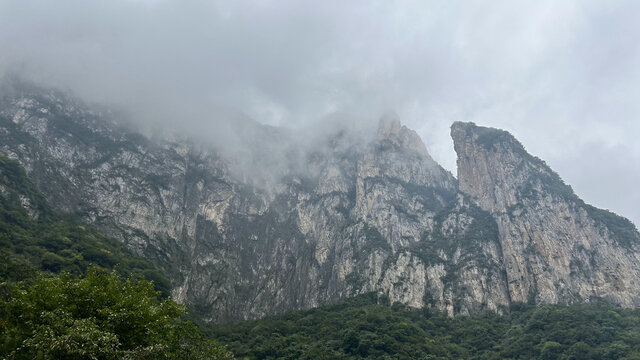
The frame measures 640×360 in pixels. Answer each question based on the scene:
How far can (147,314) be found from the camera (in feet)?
102

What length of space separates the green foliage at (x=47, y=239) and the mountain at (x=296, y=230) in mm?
10822

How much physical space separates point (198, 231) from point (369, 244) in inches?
2752

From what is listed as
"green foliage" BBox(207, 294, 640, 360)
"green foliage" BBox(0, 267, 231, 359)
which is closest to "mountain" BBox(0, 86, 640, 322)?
"green foliage" BBox(207, 294, 640, 360)

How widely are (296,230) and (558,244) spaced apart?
106008 mm

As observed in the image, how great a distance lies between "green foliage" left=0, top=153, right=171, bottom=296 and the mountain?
10.8 metres

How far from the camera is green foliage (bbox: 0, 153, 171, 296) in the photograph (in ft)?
314

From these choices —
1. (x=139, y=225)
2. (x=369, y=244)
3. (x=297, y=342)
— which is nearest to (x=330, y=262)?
(x=369, y=244)

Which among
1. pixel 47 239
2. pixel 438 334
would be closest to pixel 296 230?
pixel 438 334

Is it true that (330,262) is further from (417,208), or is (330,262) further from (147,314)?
(147,314)

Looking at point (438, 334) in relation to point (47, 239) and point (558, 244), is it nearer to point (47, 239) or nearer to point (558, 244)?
point (558, 244)

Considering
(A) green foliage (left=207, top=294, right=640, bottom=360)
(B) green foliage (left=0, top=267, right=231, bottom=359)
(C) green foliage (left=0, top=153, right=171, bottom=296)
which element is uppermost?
(C) green foliage (left=0, top=153, right=171, bottom=296)

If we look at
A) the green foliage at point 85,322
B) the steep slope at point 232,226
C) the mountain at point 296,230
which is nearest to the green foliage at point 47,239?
the mountain at point 296,230

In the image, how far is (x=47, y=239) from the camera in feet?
346

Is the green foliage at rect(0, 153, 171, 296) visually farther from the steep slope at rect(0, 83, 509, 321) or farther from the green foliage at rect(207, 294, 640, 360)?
the green foliage at rect(207, 294, 640, 360)
